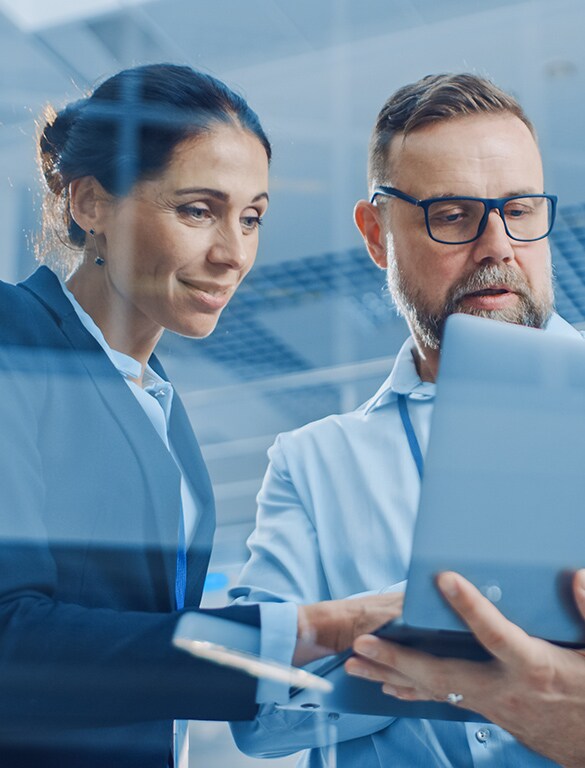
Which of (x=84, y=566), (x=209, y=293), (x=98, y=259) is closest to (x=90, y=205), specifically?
(x=98, y=259)

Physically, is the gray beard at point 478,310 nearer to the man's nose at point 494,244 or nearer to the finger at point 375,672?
the man's nose at point 494,244

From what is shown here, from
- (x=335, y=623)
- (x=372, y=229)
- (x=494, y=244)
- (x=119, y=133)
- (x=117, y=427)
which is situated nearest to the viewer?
(x=335, y=623)

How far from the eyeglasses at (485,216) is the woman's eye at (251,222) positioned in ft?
0.91

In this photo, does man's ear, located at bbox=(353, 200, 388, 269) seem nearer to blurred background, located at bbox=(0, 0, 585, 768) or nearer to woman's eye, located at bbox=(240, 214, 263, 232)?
blurred background, located at bbox=(0, 0, 585, 768)

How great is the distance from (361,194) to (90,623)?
0.82 metres

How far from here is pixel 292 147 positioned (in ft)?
4.08

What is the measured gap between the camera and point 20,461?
88 centimetres

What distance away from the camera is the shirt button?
2.77 ft

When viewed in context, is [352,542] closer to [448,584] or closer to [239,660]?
[239,660]

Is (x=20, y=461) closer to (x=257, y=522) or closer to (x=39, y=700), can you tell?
(x=39, y=700)

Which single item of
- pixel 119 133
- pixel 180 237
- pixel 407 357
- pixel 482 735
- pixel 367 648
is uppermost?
pixel 119 133

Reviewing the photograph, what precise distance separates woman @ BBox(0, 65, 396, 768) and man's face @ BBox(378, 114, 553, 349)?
0.85 feet

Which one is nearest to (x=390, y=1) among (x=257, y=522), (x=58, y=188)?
(x=58, y=188)

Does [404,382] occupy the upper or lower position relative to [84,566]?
upper
